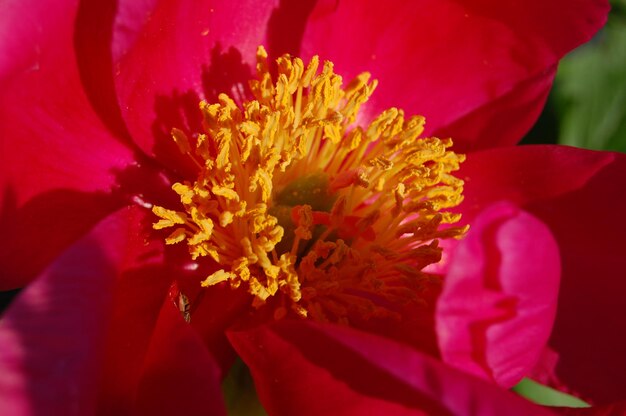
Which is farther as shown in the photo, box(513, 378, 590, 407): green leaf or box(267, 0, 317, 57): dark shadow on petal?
box(513, 378, 590, 407): green leaf

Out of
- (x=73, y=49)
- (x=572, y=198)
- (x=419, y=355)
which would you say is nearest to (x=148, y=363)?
(x=419, y=355)

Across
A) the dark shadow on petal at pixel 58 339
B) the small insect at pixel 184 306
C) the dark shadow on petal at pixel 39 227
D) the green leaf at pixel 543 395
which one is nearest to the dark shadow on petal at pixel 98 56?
the dark shadow on petal at pixel 39 227

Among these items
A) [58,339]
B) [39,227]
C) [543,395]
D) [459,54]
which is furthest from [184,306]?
[543,395]

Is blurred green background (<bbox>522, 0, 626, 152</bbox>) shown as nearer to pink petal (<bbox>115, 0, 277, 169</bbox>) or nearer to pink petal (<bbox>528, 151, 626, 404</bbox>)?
pink petal (<bbox>528, 151, 626, 404</bbox>)

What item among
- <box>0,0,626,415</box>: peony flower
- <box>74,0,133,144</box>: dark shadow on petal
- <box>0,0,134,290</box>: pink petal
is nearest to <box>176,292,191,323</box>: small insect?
<box>0,0,626,415</box>: peony flower

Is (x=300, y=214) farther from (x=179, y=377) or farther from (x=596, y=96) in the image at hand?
(x=596, y=96)
